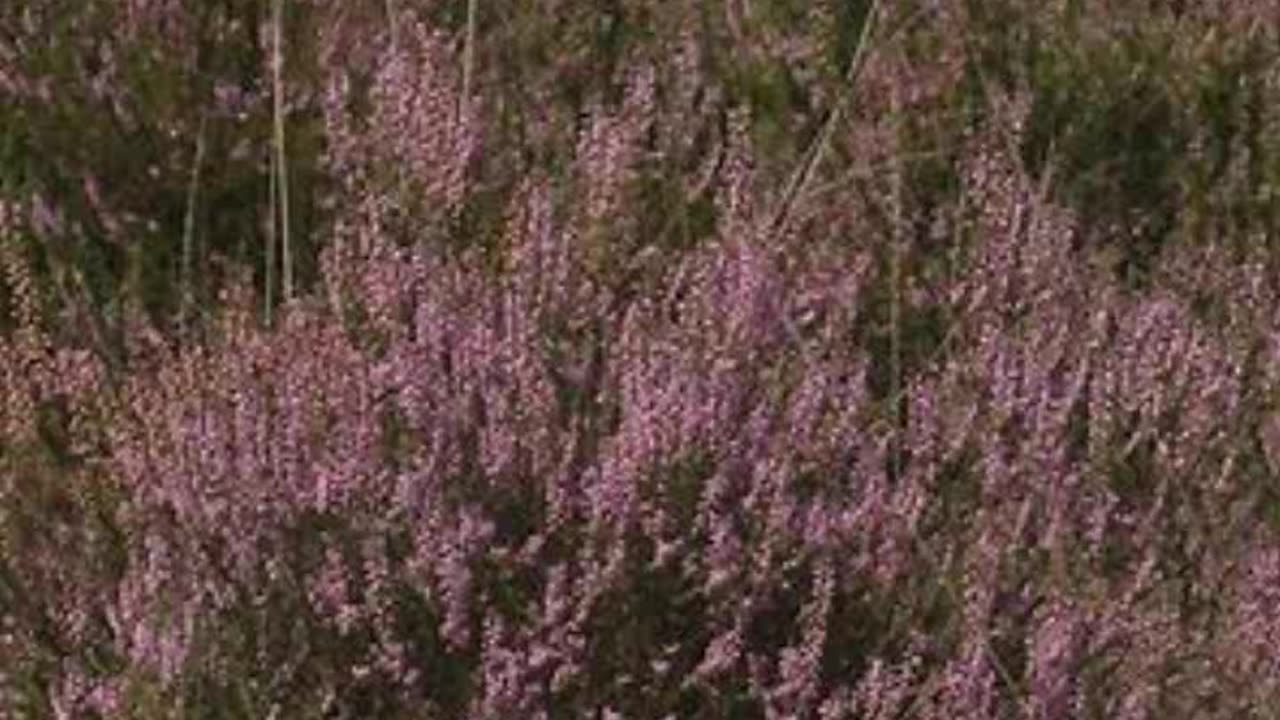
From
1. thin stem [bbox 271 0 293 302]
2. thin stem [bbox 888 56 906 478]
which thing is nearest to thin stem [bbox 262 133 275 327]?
thin stem [bbox 271 0 293 302]

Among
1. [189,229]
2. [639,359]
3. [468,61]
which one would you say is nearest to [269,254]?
[189,229]

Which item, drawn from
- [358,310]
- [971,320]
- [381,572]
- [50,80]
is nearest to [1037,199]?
[971,320]

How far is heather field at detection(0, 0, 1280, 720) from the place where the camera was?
2.73 meters

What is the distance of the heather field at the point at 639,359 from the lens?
273cm

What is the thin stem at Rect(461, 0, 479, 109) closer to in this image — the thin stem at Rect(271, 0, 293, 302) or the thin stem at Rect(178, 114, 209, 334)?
the thin stem at Rect(271, 0, 293, 302)

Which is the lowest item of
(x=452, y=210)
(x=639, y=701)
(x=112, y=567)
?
(x=639, y=701)

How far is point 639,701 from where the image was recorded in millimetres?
2758

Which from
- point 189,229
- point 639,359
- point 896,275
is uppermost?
point 189,229

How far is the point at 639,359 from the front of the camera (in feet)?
9.20

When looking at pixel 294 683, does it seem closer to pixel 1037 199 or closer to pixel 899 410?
pixel 899 410

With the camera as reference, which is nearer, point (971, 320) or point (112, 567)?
point (112, 567)

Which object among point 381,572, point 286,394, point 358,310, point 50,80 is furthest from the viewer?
point 50,80

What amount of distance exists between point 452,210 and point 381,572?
72 centimetres

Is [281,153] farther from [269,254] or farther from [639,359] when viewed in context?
[639,359]
